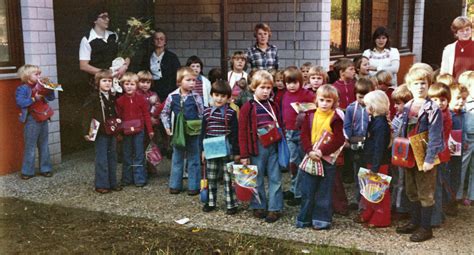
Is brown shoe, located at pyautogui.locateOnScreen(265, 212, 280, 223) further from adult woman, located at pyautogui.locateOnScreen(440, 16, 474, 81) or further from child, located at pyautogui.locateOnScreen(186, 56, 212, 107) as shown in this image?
adult woman, located at pyautogui.locateOnScreen(440, 16, 474, 81)

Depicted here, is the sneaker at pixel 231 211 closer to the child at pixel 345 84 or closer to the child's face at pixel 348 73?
the child at pixel 345 84

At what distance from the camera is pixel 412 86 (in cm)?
508

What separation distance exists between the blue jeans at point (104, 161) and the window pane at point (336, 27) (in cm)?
555

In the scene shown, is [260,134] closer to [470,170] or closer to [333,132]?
[333,132]

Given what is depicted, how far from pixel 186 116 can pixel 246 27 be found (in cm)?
394

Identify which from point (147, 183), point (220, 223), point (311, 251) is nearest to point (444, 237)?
point (311, 251)

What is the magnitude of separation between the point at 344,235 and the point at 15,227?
3164mm

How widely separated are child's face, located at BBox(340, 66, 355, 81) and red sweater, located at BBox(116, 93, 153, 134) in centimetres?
242

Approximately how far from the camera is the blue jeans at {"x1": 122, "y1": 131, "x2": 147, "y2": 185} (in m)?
7.05

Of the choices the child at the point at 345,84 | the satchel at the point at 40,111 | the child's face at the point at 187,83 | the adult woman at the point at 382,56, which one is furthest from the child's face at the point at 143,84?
the adult woman at the point at 382,56

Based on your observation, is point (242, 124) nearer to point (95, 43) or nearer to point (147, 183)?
point (147, 183)

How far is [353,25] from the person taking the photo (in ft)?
38.4

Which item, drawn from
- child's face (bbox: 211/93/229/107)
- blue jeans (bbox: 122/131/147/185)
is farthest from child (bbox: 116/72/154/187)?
child's face (bbox: 211/93/229/107)

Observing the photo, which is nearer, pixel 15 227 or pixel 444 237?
pixel 444 237
